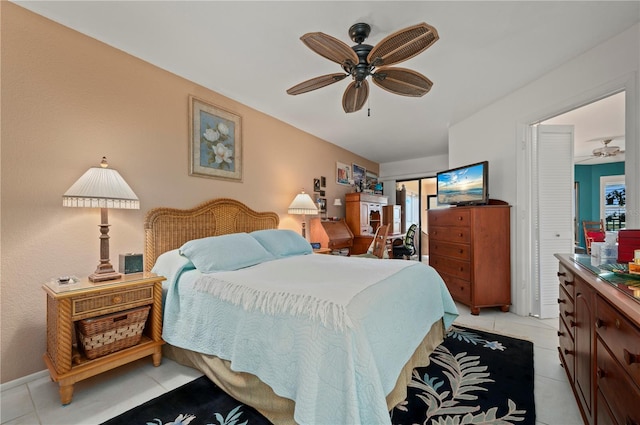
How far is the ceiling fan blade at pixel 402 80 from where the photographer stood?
199cm

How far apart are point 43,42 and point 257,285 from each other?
2316mm

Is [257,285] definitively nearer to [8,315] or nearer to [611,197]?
[8,315]

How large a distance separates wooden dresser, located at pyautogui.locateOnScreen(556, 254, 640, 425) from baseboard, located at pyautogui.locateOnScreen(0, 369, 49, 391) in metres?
3.17

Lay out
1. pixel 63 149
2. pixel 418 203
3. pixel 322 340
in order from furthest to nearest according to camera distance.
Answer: pixel 418 203
pixel 63 149
pixel 322 340

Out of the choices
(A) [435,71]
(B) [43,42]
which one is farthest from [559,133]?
(B) [43,42]

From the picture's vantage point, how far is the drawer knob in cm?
83

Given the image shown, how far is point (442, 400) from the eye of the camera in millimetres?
1673

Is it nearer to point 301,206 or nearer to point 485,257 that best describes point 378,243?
point 301,206

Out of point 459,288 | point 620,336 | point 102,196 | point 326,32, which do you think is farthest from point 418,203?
point 102,196

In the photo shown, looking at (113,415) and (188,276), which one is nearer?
(113,415)

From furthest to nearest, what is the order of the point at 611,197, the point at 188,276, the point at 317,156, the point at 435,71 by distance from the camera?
the point at 611,197 → the point at 317,156 → the point at 435,71 → the point at 188,276

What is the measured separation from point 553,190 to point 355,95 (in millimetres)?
2534

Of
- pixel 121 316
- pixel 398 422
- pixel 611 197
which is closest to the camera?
pixel 398 422

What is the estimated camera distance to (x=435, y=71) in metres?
2.61
